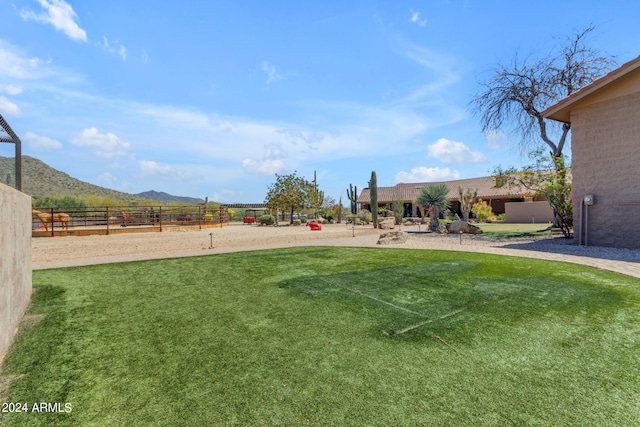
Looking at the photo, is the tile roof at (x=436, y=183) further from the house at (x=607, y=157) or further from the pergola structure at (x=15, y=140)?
the pergola structure at (x=15, y=140)

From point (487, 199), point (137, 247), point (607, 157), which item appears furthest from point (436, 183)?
point (137, 247)

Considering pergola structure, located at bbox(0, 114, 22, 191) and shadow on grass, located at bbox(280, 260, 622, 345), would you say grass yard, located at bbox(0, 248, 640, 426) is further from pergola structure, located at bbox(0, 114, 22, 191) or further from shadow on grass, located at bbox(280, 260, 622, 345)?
pergola structure, located at bbox(0, 114, 22, 191)

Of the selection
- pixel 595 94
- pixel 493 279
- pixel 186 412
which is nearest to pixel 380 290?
pixel 493 279

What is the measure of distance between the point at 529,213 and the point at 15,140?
31.0 m

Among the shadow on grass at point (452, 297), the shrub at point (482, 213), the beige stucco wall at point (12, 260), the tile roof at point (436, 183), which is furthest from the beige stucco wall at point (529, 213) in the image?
the beige stucco wall at point (12, 260)

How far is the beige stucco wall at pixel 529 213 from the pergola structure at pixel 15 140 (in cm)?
3014

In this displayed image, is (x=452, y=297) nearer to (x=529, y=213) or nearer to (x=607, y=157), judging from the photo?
(x=607, y=157)

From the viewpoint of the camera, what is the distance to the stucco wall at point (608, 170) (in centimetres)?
924

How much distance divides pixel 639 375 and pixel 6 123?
268 inches

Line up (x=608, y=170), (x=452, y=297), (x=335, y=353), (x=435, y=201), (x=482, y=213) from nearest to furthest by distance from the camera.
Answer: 1. (x=335, y=353)
2. (x=452, y=297)
3. (x=608, y=170)
4. (x=435, y=201)
5. (x=482, y=213)

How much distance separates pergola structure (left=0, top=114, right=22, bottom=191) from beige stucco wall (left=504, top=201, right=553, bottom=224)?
98.9ft

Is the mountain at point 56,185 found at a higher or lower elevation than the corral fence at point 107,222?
higher

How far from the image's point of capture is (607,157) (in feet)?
32.1

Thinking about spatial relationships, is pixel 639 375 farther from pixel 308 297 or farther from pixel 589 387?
pixel 308 297
